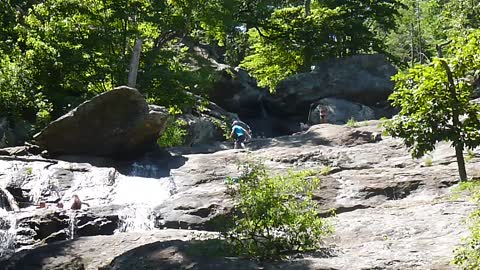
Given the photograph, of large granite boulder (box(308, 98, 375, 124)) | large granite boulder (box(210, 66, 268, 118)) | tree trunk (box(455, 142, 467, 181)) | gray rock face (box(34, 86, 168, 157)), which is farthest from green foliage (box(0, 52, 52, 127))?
tree trunk (box(455, 142, 467, 181))

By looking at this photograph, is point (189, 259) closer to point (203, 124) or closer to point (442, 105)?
point (442, 105)

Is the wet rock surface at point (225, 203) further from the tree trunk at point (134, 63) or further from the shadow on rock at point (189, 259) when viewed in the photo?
the tree trunk at point (134, 63)

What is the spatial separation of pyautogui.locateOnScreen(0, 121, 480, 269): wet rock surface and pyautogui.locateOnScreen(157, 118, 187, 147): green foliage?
74.8 inches

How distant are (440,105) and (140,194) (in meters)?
8.26


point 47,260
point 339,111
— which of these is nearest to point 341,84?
point 339,111

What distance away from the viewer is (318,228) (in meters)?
7.91

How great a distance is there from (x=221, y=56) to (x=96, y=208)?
34.7m

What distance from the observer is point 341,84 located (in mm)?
30281

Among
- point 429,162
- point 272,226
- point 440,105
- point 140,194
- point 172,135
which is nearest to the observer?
point 272,226

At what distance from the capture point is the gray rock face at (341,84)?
30.1 meters

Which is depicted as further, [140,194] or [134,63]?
[134,63]

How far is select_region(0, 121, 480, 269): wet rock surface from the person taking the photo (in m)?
7.29

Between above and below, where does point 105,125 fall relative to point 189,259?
above

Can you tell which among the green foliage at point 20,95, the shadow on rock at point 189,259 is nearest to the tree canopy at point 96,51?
the green foliage at point 20,95
